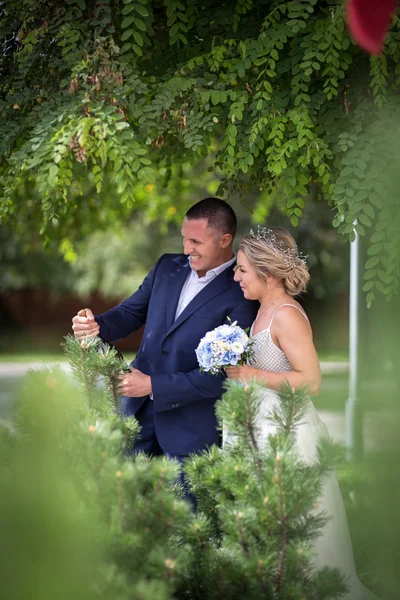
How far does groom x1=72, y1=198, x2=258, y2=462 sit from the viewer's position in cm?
367

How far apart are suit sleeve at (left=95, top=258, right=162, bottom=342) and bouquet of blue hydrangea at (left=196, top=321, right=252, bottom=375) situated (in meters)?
0.91

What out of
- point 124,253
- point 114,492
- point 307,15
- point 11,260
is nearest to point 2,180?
point 307,15

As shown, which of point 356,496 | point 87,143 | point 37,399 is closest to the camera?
point 37,399

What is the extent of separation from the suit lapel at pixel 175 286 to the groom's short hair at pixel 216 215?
32 cm

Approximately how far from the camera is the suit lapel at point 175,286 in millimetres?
4043

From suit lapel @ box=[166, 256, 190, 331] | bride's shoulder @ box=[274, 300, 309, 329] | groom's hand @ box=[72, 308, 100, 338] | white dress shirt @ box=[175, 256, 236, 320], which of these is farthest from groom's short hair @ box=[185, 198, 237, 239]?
groom's hand @ box=[72, 308, 100, 338]

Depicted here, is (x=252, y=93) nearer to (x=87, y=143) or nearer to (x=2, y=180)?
(x=87, y=143)

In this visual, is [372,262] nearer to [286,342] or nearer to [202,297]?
[286,342]

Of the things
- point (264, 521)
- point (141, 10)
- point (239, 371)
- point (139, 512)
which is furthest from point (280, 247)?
point (139, 512)

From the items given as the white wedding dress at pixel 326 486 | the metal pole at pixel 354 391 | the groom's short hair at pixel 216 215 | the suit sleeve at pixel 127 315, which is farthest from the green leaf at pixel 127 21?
the metal pole at pixel 354 391

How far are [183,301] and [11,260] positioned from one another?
830 inches

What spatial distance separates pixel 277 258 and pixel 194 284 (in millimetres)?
633

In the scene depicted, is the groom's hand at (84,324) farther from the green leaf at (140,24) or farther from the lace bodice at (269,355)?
the green leaf at (140,24)

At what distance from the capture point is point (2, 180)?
3.86m
